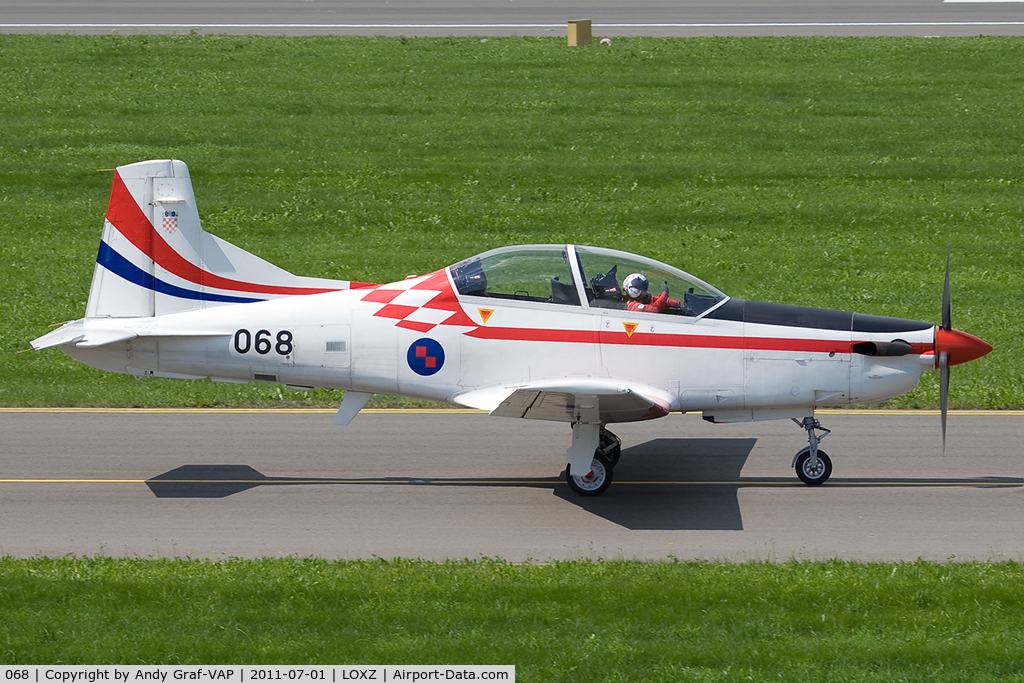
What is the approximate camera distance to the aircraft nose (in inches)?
481

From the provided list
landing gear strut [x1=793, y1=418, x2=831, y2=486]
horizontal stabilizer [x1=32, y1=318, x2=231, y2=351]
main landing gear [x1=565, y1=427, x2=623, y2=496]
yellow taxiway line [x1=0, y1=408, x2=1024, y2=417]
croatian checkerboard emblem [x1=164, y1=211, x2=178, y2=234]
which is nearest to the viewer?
horizontal stabilizer [x1=32, y1=318, x2=231, y2=351]

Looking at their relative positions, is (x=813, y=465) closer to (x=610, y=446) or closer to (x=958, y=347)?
(x=958, y=347)

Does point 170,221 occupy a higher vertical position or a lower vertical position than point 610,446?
higher

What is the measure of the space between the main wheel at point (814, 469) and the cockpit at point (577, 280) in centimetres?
210

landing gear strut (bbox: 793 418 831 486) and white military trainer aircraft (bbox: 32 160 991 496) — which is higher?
white military trainer aircraft (bbox: 32 160 991 496)

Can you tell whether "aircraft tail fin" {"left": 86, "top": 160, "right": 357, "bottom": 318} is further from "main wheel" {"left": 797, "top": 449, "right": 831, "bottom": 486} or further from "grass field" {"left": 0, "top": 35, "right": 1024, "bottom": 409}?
"main wheel" {"left": 797, "top": 449, "right": 831, "bottom": 486}

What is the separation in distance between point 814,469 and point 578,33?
26.2 metres

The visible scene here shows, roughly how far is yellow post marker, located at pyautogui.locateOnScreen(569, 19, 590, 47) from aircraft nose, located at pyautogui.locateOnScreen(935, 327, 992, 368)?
26316 millimetres

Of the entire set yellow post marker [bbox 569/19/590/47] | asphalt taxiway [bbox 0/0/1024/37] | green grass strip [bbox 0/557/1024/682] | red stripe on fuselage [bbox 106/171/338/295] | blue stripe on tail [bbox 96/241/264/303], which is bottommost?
green grass strip [bbox 0/557/1024/682]

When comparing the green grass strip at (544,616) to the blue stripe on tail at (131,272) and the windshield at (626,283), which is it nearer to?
the windshield at (626,283)

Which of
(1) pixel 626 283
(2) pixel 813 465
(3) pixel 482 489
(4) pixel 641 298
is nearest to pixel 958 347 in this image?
(2) pixel 813 465

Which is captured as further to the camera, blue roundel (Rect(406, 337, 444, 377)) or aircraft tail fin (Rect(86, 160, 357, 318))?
aircraft tail fin (Rect(86, 160, 357, 318))

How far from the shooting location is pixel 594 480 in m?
12.9

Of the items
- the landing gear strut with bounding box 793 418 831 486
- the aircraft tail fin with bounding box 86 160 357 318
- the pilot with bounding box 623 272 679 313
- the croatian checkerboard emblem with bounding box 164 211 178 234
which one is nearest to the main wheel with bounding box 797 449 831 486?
the landing gear strut with bounding box 793 418 831 486
